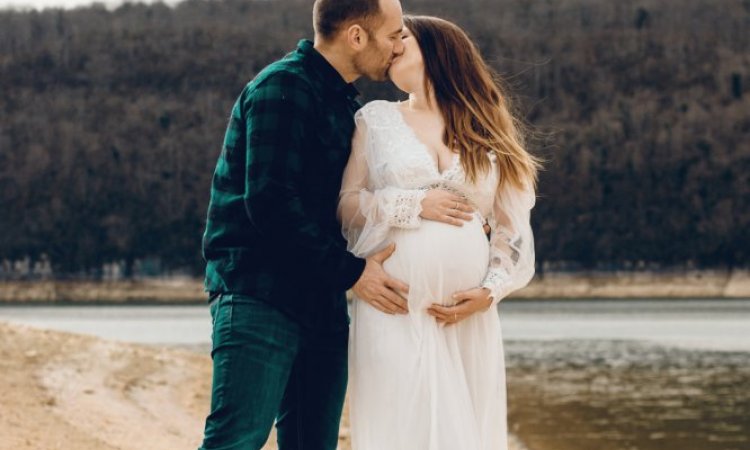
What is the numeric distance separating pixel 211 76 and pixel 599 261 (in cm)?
3717

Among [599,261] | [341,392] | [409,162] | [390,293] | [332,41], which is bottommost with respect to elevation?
[599,261]

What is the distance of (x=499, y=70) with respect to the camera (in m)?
103

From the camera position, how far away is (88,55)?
105812 millimetres

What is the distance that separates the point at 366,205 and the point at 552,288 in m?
82.7

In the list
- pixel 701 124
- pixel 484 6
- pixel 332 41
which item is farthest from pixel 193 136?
pixel 332 41

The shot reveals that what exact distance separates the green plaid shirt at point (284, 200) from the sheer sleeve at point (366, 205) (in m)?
0.05

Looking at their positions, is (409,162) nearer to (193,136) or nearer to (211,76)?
(193,136)

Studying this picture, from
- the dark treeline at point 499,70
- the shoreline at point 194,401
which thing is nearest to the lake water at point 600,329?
the shoreline at point 194,401

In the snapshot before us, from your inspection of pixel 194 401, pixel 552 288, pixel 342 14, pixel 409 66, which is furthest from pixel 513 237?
pixel 552 288

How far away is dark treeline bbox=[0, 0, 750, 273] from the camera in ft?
308

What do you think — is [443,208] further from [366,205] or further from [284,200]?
[284,200]

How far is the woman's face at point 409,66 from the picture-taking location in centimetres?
358

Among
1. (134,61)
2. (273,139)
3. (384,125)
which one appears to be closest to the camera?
(273,139)

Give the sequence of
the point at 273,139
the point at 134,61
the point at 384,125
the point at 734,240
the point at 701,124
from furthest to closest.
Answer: the point at 134,61, the point at 701,124, the point at 734,240, the point at 384,125, the point at 273,139
